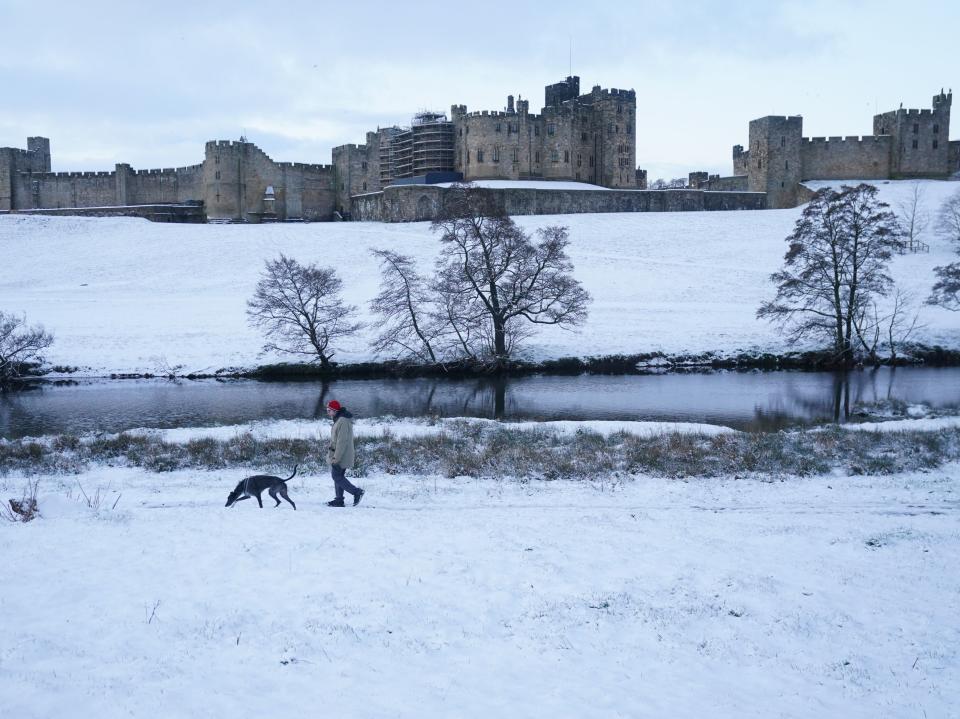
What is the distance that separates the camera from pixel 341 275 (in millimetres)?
48625

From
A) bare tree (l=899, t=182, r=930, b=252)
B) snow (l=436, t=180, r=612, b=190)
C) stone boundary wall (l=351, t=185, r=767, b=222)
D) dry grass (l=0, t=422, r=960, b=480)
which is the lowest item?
dry grass (l=0, t=422, r=960, b=480)

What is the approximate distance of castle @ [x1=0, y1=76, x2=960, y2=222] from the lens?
68062 mm

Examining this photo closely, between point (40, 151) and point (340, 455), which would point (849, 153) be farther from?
point (40, 151)

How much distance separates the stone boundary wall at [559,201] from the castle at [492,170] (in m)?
0.11

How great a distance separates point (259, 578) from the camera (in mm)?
9008

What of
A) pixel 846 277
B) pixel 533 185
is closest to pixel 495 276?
pixel 846 277

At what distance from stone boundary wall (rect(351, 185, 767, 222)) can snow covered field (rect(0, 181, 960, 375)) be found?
2351 millimetres

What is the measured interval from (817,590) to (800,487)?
208 inches

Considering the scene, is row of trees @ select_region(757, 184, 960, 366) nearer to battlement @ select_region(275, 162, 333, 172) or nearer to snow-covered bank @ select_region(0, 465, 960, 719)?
snow-covered bank @ select_region(0, 465, 960, 719)

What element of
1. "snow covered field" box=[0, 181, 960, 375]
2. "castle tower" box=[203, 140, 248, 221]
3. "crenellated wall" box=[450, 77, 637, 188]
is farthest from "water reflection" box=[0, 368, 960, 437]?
"castle tower" box=[203, 140, 248, 221]

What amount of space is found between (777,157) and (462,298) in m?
46.9

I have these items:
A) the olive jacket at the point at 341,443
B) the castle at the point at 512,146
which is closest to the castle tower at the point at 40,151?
the castle at the point at 512,146

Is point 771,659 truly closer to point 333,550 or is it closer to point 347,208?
point 333,550

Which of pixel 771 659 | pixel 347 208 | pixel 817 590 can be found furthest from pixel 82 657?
pixel 347 208
